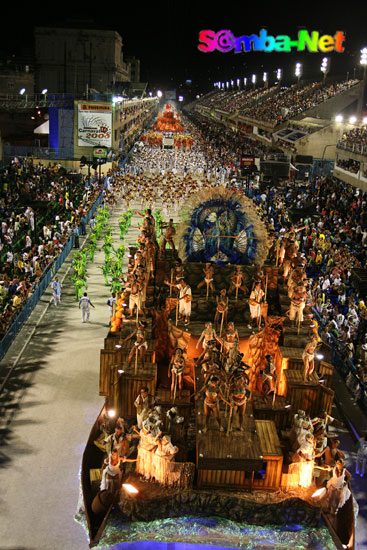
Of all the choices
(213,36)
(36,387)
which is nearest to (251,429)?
(36,387)

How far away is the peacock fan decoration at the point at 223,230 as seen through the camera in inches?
745

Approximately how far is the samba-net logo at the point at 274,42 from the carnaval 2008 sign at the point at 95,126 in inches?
1444

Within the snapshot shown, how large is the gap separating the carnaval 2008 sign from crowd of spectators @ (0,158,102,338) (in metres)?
3.53

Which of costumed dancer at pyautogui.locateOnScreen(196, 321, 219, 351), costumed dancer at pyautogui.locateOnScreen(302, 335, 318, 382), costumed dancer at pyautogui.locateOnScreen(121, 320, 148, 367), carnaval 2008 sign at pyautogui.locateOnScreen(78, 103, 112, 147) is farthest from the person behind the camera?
carnaval 2008 sign at pyautogui.locateOnScreen(78, 103, 112, 147)

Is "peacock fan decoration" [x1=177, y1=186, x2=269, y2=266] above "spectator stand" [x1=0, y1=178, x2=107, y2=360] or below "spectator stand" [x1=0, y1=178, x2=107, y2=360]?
above

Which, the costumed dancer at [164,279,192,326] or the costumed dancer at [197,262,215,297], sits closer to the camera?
the costumed dancer at [164,279,192,326]

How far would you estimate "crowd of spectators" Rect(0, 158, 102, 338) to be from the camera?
858 inches

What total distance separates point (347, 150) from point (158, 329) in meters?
27.6

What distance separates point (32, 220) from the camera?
105 ft

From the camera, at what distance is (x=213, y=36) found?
292 ft

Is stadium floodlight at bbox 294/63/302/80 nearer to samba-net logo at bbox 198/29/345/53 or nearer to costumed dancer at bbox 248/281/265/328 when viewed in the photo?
samba-net logo at bbox 198/29/345/53

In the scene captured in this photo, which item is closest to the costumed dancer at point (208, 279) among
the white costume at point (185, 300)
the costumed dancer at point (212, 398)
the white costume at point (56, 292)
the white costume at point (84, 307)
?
the white costume at point (185, 300)

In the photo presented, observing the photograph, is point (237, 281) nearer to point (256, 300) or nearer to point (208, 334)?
point (256, 300)

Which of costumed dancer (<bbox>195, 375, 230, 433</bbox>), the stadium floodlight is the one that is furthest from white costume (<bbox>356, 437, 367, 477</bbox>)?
the stadium floodlight
